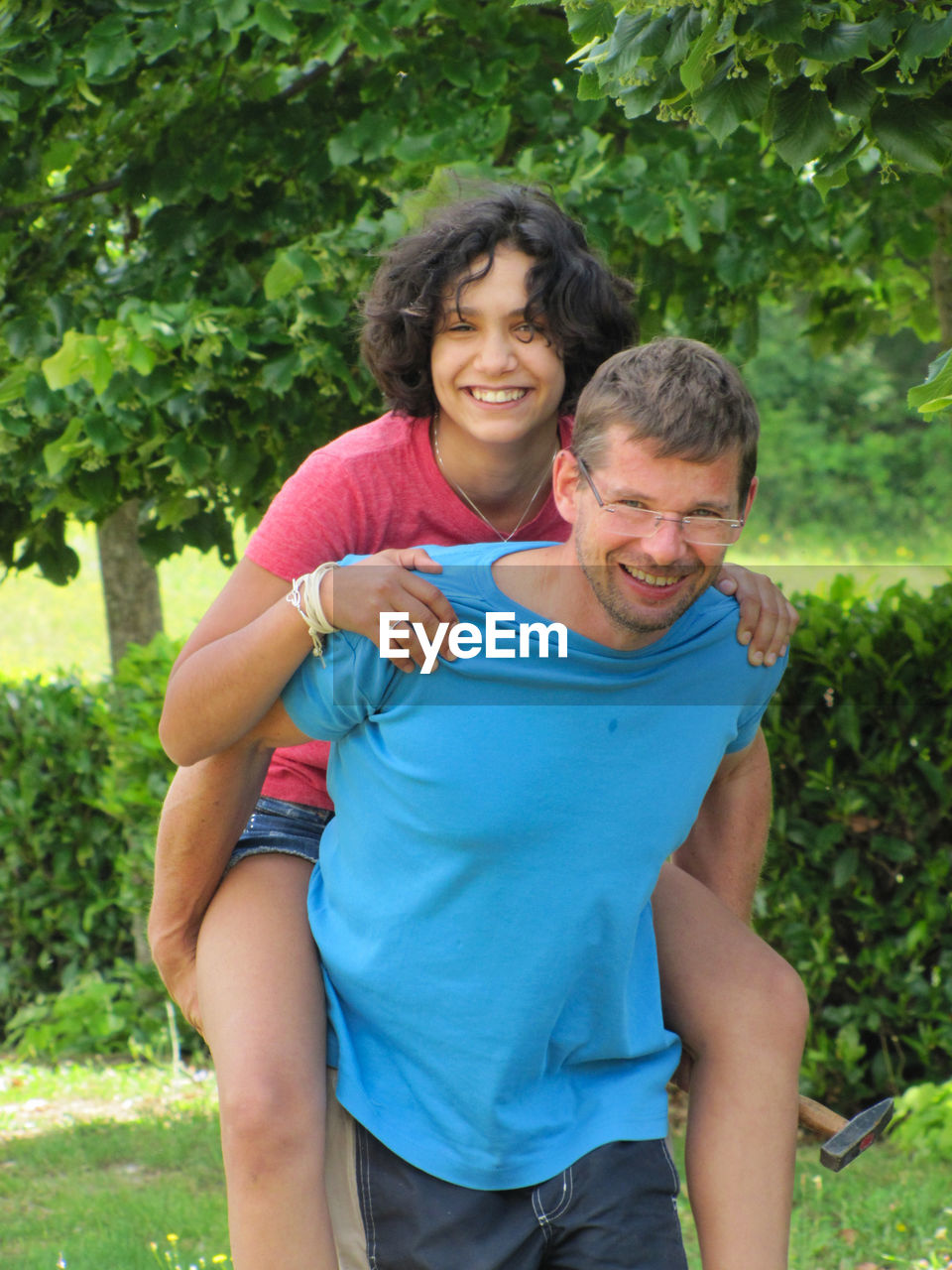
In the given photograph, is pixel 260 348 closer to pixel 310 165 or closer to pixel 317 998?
pixel 310 165

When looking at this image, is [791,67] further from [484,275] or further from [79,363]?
[79,363]

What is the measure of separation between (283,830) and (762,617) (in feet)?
2.76

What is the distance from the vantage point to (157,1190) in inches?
165

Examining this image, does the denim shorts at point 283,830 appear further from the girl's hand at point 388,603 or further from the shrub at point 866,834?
the shrub at point 866,834

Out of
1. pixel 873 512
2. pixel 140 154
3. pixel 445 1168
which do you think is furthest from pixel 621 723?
pixel 873 512

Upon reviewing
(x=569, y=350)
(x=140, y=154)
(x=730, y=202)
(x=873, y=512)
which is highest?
(x=140, y=154)

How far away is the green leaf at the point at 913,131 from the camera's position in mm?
2180

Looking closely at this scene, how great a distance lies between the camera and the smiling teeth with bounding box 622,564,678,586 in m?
1.92

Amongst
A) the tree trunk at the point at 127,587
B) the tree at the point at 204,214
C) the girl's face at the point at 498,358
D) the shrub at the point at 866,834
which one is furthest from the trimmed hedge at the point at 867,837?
the tree trunk at the point at 127,587

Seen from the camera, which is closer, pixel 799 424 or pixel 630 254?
pixel 630 254

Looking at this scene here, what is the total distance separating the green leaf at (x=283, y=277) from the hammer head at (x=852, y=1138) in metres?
2.46

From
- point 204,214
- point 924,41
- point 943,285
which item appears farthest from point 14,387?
point 943,285

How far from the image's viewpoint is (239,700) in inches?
78.5

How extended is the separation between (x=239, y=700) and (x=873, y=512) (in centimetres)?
1917
